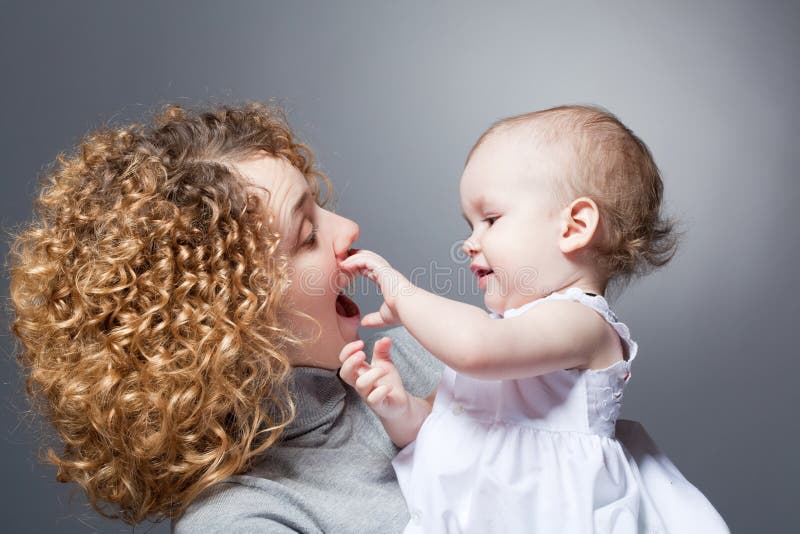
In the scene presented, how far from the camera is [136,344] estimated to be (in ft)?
5.43

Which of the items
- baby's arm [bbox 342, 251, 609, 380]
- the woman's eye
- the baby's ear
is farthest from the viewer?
the woman's eye

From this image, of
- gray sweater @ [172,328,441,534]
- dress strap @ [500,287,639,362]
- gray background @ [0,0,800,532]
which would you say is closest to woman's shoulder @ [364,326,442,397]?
gray sweater @ [172,328,441,534]

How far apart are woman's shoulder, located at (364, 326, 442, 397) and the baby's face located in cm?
43

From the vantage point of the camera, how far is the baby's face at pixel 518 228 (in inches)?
69.1

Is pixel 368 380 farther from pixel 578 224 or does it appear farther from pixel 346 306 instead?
pixel 578 224

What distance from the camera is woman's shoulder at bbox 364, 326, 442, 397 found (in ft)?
7.13

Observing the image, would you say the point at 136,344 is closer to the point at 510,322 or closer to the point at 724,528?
the point at 510,322

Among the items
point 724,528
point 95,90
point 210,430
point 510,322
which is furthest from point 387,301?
point 95,90

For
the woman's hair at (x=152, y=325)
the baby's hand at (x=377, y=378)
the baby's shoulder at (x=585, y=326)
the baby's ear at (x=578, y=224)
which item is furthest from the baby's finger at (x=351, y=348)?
the baby's ear at (x=578, y=224)

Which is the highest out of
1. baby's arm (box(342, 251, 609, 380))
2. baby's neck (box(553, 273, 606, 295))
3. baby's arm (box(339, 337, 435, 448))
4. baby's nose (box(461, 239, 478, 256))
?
baby's nose (box(461, 239, 478, 256))

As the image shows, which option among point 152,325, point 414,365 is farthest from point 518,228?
point 152,325

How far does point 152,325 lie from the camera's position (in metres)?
1.68

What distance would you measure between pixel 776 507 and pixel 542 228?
69.8 inches

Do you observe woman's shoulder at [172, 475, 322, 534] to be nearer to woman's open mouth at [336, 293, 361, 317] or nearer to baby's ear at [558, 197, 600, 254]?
woman's open mouth at [336, 293, 361, 317]
